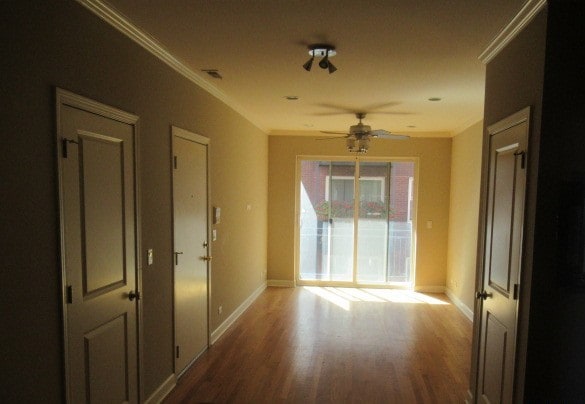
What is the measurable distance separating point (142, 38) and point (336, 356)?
11.0 ft

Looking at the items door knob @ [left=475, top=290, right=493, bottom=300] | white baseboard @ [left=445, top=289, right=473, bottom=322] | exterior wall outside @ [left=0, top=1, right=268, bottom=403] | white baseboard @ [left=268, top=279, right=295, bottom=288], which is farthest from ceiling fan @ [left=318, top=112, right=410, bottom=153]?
white baseboard @ [left=268, top=279, right=295, bottom=288]

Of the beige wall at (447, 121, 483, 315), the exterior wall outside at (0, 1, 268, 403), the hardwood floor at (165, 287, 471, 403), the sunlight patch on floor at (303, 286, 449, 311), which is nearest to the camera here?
the exterior wall outside at (0, 1, 268, 403)

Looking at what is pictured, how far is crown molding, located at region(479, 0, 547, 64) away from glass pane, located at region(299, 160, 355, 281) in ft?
13.2

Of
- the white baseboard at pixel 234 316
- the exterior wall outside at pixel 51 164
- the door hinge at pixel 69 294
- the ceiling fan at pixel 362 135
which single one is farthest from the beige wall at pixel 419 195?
the door hinge at pixel 69 294

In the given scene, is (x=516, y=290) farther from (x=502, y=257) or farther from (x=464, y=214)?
(x=464, y=214)

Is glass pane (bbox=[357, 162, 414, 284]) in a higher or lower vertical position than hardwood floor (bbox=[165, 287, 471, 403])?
higher

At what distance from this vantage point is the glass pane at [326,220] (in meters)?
6.70

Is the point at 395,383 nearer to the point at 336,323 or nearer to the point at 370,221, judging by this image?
the point at 336,323

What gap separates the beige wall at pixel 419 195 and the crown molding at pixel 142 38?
2.89 m

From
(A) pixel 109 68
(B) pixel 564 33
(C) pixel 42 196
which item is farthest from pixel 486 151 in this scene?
(C) pixel 42 196

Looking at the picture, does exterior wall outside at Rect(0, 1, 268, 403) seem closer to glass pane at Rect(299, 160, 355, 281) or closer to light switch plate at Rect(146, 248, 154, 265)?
light switch plate at Rect(146, 248, 154, 265)

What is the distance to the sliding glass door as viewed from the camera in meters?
6.61

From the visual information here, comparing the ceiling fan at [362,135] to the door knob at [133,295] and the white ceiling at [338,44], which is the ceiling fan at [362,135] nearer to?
the white ceiling at [338,44]

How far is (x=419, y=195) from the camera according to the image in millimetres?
6438
